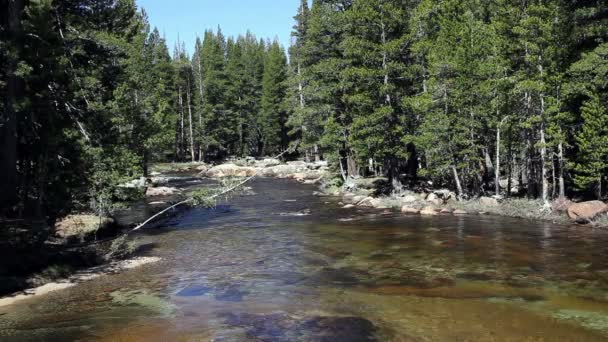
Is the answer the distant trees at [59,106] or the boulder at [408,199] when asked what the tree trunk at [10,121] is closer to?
the distant trees at [59,106]

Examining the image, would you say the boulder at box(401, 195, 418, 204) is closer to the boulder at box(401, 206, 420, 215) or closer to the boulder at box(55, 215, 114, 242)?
the boulder at box(401, 206, 420, 215)

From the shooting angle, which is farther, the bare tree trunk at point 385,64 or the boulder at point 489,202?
the bare tree trunk at point 385,64

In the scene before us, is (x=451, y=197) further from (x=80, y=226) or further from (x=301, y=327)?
(x=301, y=327)

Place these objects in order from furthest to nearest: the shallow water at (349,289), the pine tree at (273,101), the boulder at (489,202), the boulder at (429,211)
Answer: the pine tree at (273,101) → the boulder at (429,211) → the boulder at (489,202) → the shallow water at (349,289)

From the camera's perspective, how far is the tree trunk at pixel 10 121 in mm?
16016

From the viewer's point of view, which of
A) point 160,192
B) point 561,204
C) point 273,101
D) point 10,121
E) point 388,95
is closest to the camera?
point 10,121

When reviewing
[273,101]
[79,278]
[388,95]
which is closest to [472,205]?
[388,95]

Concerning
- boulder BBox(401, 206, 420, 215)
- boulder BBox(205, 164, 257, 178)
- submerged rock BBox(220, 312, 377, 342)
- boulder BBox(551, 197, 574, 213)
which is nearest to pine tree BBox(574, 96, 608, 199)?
boulder BBox(551, 197, 574, 213)

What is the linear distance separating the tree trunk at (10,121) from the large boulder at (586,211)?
74.5 feet

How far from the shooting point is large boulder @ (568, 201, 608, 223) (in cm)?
2245

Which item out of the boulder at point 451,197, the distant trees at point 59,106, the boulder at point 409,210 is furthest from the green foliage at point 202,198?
the boulder at point 451,197

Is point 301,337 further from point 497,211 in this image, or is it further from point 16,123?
point 497,211

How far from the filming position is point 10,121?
16.2 meters

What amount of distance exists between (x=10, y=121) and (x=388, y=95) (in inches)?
895
